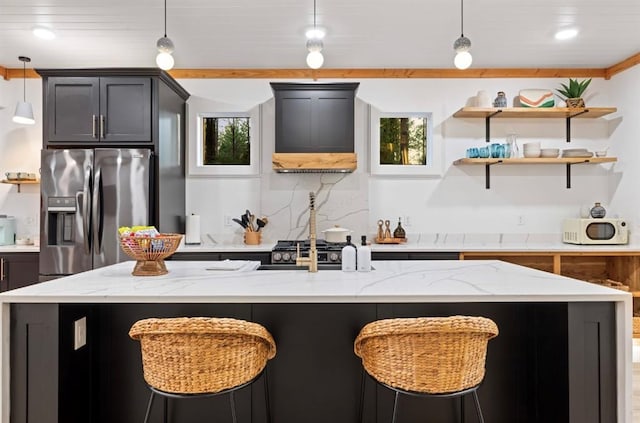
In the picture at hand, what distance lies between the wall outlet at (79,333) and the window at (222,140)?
2.60 m

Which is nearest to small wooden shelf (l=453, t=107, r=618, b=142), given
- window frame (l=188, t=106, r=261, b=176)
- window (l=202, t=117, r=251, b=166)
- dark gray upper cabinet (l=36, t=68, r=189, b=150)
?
window frame (l=188, t=106, r=261, b=176)

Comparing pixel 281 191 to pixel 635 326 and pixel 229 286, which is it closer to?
pixel 229 286

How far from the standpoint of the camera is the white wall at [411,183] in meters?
4.22

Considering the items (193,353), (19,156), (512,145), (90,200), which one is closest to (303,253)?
(90,200)

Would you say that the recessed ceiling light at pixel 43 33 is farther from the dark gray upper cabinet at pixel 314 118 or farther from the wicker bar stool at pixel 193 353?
the wicker bar stool at pixel 193 353

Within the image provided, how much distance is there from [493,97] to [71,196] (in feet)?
13.6

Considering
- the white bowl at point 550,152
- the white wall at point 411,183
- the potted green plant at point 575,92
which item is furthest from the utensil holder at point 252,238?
the potted green plant at point 575,92

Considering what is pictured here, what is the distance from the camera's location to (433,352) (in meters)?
1.41

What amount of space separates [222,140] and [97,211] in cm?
150

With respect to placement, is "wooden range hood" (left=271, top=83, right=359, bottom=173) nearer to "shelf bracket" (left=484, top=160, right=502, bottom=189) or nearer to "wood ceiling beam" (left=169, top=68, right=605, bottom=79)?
"wood ceiling beam" (left=169, top=68, right=605, bottom=79)

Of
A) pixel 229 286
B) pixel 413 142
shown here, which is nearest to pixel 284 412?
pixel 229 286

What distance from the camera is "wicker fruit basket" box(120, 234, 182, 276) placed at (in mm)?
1956

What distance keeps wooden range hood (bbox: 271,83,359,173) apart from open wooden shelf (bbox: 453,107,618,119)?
3.90ft

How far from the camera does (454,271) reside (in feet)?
6.91
